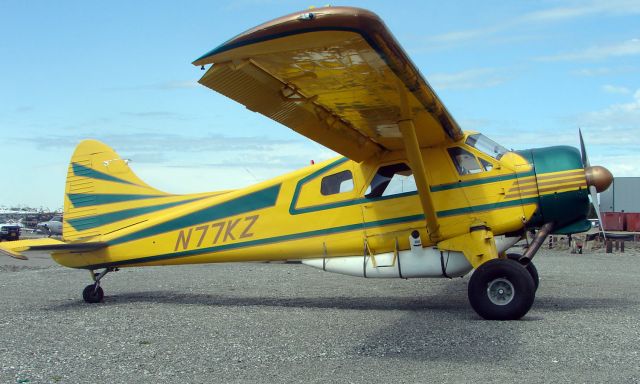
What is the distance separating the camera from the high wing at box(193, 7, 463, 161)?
16.9ft

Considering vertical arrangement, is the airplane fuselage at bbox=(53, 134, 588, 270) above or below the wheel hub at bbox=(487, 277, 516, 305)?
above

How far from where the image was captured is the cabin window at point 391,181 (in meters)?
9.88

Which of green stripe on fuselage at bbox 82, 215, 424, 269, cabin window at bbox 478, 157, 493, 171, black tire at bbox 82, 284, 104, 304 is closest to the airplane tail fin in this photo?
green stripe on fuselage at bbox 82, 215, 424, 269

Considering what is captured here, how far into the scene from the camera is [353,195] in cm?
1010

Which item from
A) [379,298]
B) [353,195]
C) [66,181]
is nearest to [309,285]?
[379,298]

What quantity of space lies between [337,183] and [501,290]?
127 inches

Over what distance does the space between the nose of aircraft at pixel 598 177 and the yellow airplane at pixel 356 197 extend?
0.02 meters

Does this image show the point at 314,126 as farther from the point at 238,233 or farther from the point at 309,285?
the point at 309,285

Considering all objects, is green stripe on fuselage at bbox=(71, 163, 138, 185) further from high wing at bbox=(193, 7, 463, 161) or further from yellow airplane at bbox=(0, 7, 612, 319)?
high wing at bbox=(193, 7, 463, 161)

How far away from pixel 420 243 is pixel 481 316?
1594 millimetres

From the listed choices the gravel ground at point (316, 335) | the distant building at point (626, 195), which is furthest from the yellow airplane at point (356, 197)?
the distant building at point (626, 195)

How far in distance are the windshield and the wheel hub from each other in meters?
2.04

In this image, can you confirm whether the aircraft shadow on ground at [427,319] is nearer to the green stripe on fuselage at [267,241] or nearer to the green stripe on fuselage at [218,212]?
the green stripe on fuselage at [267,241]

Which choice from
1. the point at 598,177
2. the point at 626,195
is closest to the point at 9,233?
the point at 598,177
